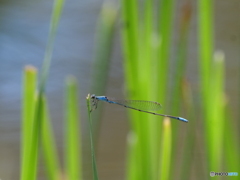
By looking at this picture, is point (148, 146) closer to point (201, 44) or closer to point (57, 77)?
point (201, 44)

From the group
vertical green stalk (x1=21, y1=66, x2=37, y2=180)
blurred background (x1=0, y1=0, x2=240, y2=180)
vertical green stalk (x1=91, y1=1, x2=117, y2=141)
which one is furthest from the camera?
blurred background (x1=0, y1=0, x2=240, y2=180)

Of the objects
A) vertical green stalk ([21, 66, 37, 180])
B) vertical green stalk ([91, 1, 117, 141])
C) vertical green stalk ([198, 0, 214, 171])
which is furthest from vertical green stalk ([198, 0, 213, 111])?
vertical green stalk ([21, 66, 37, 180])

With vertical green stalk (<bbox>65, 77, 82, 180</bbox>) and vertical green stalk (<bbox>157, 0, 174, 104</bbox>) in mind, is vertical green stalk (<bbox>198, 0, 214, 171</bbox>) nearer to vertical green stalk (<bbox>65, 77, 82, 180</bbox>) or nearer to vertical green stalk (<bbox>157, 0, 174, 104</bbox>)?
vertical green stalk (<bbox>157, 0, 174, 104</bbox>)

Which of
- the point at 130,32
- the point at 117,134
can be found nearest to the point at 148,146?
the point at 130,32

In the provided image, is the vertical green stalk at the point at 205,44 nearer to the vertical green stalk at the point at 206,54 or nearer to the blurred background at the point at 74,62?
the vertical green stalk at the point at 206,54

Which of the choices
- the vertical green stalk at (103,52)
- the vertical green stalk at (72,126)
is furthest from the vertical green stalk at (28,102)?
the vertical green stalk at (103,52)

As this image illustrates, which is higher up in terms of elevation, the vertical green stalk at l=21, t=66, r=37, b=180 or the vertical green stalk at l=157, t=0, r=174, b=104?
the vertical green stalk at l=157, t=0, r=174, b=104

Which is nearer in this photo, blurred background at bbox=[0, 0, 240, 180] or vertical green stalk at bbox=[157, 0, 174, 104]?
vertical green stalk at bbox=[157, 0, 174, 104]

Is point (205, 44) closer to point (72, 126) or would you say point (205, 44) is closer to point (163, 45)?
point (163, 45)
